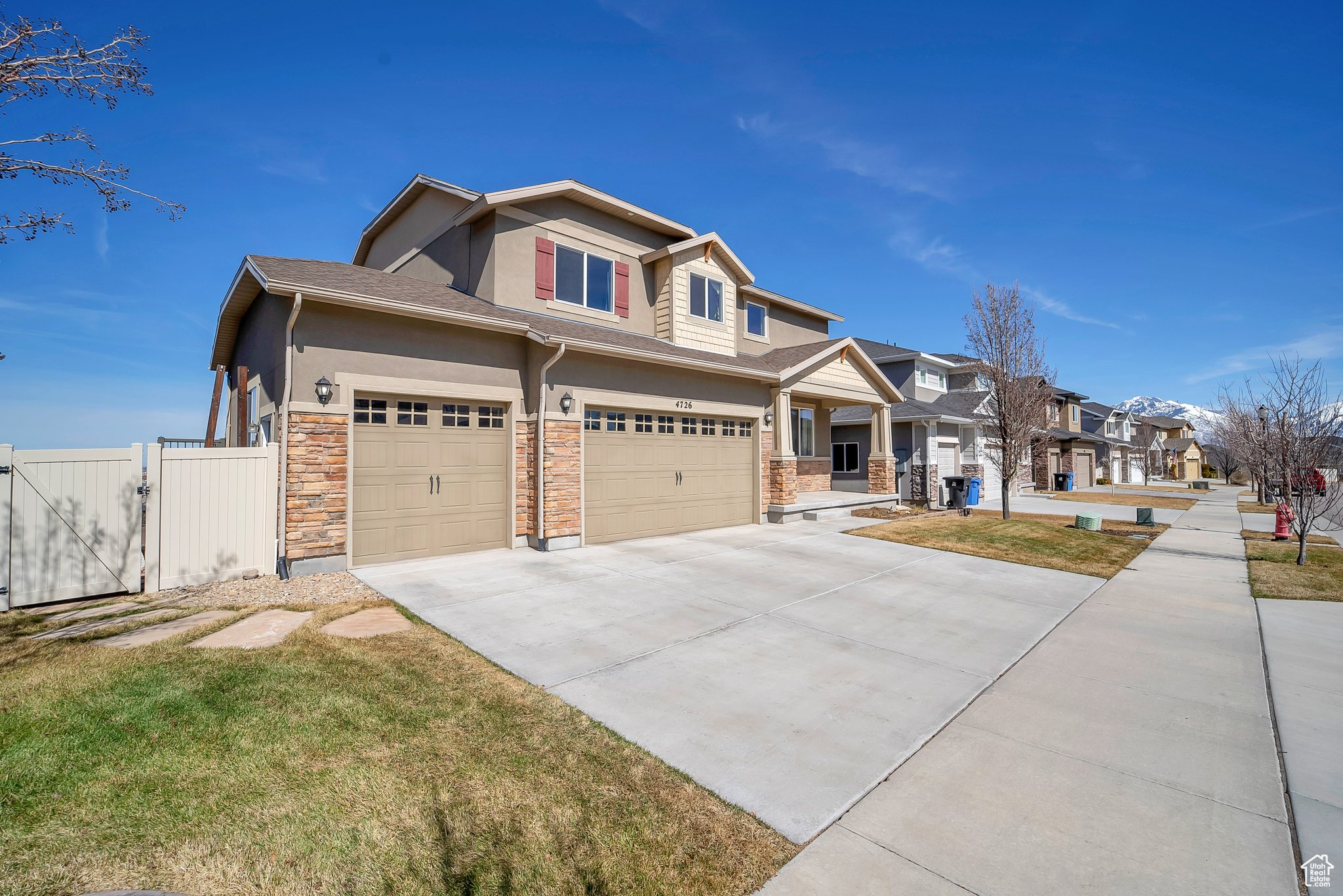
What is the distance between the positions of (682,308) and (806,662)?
1036 cm

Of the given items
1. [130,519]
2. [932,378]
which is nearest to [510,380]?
[130,519]

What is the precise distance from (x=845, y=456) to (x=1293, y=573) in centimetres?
1394

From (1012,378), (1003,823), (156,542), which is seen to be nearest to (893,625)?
(1003,823)

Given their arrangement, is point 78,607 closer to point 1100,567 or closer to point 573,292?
point 573,292

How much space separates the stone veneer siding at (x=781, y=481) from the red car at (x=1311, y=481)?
9995mm

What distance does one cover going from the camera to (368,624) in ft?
20.4

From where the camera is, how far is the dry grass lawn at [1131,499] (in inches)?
963

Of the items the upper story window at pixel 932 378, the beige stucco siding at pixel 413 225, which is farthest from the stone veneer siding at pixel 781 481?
the upper story window at pixel 932 378

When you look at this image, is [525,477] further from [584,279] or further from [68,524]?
[68,524]

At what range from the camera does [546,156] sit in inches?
543

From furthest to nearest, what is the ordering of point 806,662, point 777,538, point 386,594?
point 777,538
point 386,594
point 806,662

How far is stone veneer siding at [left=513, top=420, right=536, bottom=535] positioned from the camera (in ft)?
34.5

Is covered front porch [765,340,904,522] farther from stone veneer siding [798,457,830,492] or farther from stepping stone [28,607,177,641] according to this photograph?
stepping stone [28,607,177,641]

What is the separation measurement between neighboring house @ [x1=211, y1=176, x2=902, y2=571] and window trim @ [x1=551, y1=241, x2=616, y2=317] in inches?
1.6
